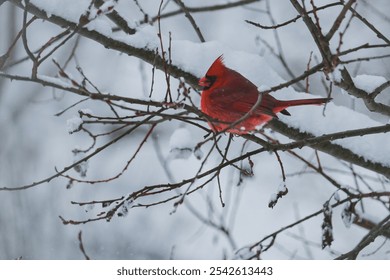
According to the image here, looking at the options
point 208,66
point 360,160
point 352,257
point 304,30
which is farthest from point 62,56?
point 352,257

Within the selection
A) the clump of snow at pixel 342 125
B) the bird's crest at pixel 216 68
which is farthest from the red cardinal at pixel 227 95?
the clump of snow at pixel 342 125

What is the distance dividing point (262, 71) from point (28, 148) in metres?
7.21

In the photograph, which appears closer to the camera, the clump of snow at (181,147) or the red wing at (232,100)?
the clump of snow at (181,147)

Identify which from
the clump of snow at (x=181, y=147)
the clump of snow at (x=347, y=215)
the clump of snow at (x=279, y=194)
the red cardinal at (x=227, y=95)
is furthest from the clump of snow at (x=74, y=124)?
the clump of snow at (x=347, y=215)

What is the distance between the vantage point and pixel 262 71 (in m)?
3.49

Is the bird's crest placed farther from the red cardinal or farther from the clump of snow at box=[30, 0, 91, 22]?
the clump of snow at box=[30, 0, 91, 22]

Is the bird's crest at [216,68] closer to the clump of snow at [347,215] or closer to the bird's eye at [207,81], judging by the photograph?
the bird's eye at [207,81]

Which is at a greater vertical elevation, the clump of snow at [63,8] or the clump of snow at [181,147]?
the clump of snow at [63,8]

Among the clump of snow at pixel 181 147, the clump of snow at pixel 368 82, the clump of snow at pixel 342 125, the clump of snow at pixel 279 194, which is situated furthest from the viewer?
the clump of snow at pixel 342 125

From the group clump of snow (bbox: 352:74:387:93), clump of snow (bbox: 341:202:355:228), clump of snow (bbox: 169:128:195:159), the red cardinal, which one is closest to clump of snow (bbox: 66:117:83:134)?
clump of snow (bbox: 169:128:195:159)

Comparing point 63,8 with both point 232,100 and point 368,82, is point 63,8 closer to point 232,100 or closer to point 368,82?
point 232,100

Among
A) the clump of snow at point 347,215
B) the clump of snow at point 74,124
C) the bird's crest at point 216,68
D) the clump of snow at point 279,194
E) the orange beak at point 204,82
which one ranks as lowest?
the clump of snow at point 347,215

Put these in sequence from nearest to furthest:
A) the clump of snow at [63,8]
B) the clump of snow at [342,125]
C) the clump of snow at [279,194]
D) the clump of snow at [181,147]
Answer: the clump of snow at [279,194] < the clump of snow at [181,147] < the clump of snow at [342,125] < the clump of snow at [63,8]

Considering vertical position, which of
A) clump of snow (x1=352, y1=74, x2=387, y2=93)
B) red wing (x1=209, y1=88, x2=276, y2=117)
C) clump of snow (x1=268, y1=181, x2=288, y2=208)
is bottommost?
clump of snow (x1=268, y1=181, x2=288, y2=208)
